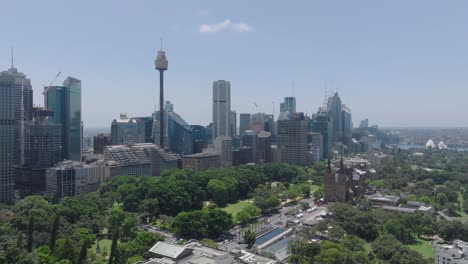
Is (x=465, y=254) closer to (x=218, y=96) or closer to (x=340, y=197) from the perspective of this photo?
(x=340, y=197)

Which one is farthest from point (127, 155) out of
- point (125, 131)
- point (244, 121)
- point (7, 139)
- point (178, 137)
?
point (244, 121)

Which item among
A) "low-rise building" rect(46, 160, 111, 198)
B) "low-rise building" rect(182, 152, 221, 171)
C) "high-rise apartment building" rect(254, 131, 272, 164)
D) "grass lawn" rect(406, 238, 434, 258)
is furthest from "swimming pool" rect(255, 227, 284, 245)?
"high-rise apartment building" rect(254, 131, 272, 164)

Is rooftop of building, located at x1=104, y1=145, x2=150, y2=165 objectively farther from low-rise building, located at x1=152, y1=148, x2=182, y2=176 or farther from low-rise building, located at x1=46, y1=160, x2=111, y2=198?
low-rise building, located at x1=46, y1=160, x2=111, y2=198

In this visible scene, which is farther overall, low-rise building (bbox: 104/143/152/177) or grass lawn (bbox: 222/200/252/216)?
low-rise building (bbox: 104/143/152/177)

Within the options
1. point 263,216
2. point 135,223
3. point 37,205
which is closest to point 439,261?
point 263,216

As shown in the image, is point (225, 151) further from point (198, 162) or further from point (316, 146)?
point (316, 146)

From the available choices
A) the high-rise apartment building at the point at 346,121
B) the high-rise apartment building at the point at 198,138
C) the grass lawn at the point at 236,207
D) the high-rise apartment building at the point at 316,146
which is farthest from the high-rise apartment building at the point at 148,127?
the high-rise apartment building at the point at 346,121
